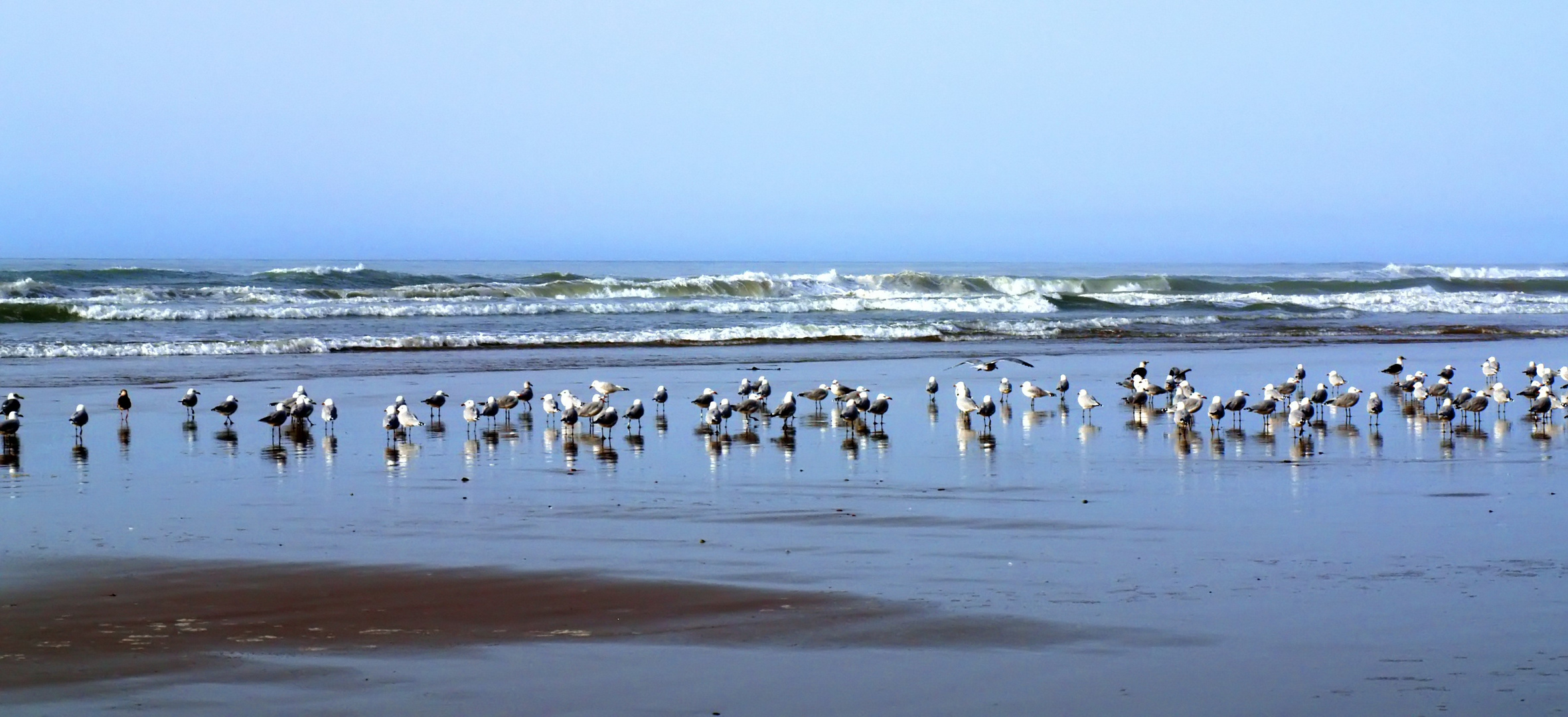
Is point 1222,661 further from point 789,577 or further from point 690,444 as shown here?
point 690,444

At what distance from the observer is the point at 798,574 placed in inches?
324

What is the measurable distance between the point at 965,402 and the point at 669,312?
995 inches

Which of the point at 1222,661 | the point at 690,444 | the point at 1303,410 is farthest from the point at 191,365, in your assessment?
the point at 1222,661

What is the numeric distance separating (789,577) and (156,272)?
54247mm

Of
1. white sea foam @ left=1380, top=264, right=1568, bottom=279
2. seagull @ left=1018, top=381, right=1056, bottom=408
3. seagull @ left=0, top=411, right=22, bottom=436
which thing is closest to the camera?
seagull @ left=0, top=411, right=22, bottom=436

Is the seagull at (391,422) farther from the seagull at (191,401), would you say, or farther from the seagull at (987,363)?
the seagull at (987,363)

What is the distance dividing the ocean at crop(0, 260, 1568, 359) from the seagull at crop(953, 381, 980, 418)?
574 inches

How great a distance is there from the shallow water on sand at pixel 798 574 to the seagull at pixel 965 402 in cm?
219

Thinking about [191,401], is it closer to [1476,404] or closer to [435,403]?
[435,403]

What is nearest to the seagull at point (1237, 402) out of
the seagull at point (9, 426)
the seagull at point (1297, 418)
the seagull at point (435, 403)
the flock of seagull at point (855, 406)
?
the flock of seagull at point (855, 406)

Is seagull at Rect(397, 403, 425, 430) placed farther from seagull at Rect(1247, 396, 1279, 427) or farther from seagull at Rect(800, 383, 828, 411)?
seagull at Rect(1247, 396, 1279, 427)

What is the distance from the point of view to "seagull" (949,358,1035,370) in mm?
24281

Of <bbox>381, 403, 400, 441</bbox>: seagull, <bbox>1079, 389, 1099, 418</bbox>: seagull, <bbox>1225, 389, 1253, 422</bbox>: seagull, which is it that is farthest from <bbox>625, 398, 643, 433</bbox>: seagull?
<bbox>1225, 389, 1253, 422</bbox>: seagull

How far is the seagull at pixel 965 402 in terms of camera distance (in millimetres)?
17109
